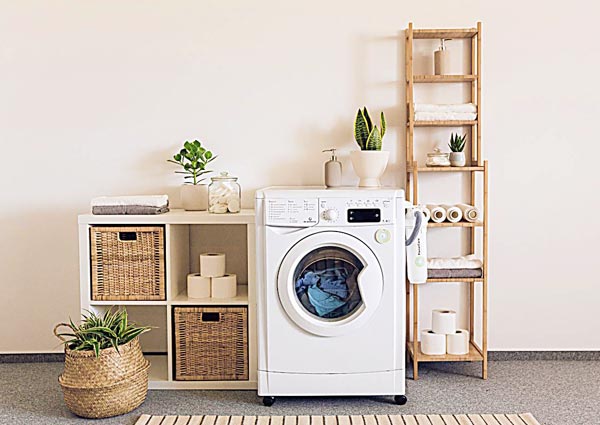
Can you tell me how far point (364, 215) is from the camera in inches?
126

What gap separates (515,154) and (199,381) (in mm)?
1844

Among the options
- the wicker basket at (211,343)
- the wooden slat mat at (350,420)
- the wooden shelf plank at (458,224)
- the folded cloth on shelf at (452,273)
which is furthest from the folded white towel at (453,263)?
the wicker basket at (211,343)

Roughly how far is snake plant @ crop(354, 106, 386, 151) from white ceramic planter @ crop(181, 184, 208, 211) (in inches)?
30.5

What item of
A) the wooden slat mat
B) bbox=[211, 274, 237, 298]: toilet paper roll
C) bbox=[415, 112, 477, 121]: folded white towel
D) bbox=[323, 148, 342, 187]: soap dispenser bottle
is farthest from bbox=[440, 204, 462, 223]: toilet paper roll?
bbox=[211, 274, 237, 298]: toilet paper roll

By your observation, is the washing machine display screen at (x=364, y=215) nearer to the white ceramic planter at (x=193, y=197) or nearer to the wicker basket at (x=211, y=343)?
the wicker basket at (x=211, y=343)

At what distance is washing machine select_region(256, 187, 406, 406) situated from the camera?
3.20 m

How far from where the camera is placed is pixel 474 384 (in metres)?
3.56

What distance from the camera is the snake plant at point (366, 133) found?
3.67 m

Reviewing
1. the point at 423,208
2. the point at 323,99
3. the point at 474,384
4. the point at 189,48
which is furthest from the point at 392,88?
the point at 474,384

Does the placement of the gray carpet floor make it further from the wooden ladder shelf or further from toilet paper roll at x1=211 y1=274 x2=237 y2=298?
toilet paper roll at x1=211 y1=274 x2=237 y2=298

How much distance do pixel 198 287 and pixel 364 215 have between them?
859mm

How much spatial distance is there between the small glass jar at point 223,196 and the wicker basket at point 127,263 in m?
0.27

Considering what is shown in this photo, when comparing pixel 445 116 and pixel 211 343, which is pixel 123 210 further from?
pixel 445 116

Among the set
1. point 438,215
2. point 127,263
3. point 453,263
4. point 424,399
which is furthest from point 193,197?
point 424,399
